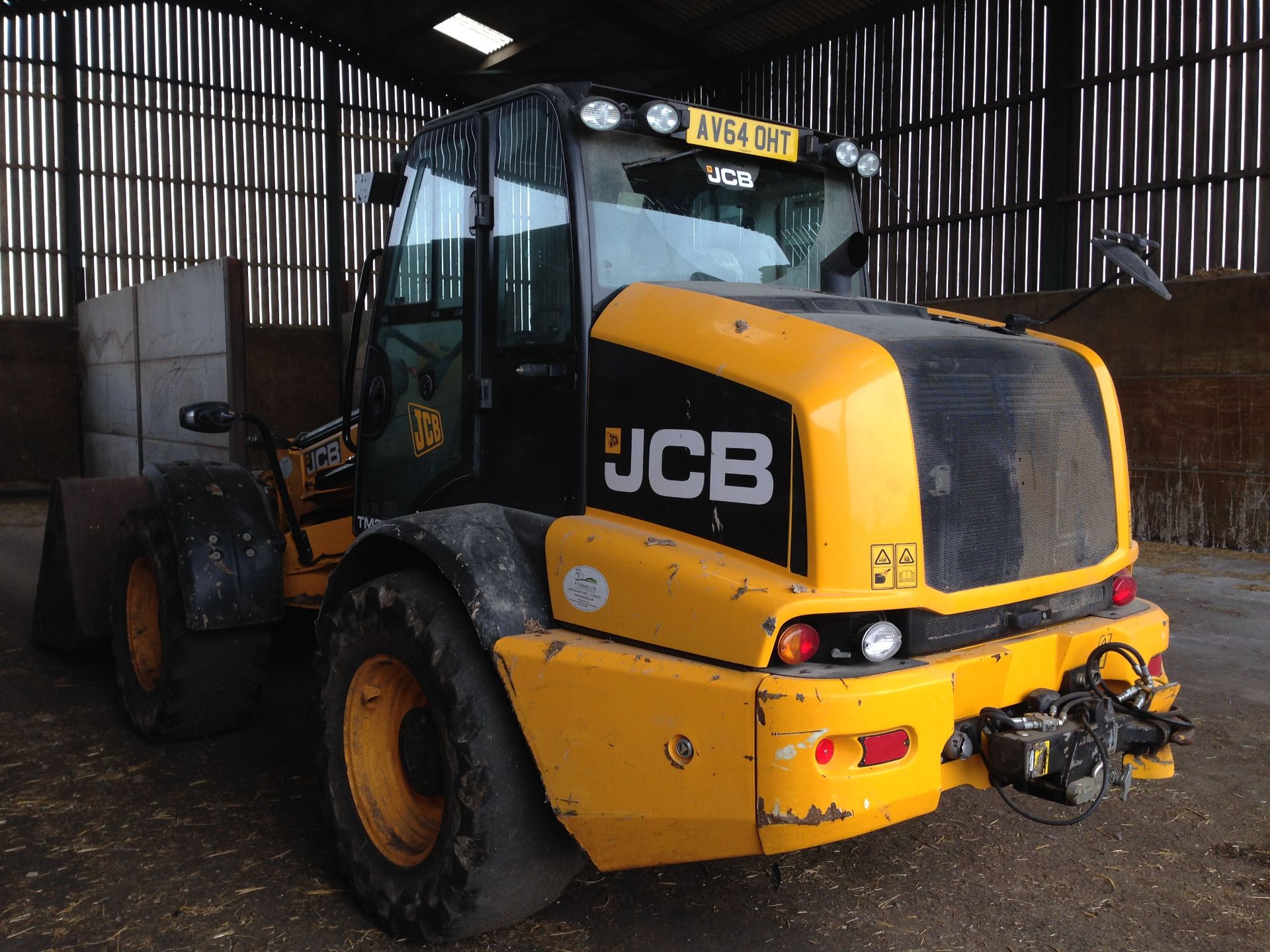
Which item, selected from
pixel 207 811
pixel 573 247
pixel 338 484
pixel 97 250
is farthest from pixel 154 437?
pixel 573 247

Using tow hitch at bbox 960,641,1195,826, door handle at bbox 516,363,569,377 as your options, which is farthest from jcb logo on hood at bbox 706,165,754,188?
tow hitch at bbox 960,641,1195,826

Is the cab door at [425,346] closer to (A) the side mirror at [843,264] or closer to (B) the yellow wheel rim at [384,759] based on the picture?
(B) the yellow wheel rim at [384,759]

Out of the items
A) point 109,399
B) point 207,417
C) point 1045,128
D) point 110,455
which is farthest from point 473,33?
point 207,417

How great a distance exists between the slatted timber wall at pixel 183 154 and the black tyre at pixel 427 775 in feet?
49.0

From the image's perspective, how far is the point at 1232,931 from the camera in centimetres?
312

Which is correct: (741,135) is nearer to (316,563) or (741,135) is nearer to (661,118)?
(661,118)

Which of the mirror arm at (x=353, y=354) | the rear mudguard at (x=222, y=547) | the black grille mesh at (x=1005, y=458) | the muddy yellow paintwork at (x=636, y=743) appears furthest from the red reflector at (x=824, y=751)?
the rear mudguard at (x=222, y=547)

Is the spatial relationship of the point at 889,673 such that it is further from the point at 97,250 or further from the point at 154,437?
the point at 97,250

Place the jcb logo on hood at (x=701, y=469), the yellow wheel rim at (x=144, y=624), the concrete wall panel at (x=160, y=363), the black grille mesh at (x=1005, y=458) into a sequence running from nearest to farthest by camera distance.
Answer: 1. the jcb logo on hood at (x=701, y=469)
2. the black grille mesh at (x=1005, y=458)
3. the yellow wheel rim at (x=144, y=624)
4. the concrete wall panel at (x=160, y=363)

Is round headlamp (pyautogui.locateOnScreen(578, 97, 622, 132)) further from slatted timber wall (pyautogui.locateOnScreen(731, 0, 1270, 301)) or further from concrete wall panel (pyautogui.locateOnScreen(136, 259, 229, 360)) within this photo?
slatted timber wall (pyautogui.locateOnScreen(731, 0, 1270, 301))

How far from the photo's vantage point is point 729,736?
2441mm

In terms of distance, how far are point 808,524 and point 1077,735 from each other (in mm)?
943

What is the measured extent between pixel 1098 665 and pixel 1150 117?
37.0 feet

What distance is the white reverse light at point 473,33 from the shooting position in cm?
1655
